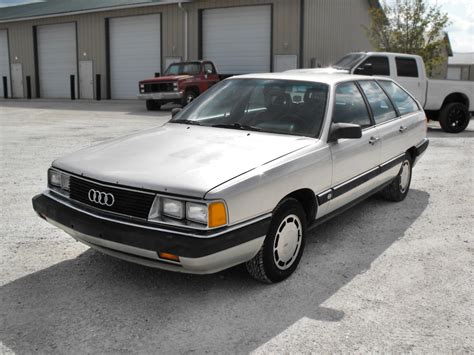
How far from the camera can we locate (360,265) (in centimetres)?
400

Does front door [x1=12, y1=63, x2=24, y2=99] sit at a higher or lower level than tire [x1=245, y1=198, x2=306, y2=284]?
higher

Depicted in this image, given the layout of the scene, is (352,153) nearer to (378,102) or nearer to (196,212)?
(378,102)

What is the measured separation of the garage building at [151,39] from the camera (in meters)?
21.7

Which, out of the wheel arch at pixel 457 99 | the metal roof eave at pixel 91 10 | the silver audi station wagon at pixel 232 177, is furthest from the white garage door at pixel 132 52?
the silver audi station wagon at pixel 232 177

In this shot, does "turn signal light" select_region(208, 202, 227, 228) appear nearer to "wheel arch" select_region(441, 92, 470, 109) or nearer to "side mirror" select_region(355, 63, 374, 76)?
"side mirror" select_region(355, 63, 374, 76)

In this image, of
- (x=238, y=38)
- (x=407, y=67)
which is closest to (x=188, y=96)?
(x=238, y=38)

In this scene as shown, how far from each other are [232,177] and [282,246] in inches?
29.7

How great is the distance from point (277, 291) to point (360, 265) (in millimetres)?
873

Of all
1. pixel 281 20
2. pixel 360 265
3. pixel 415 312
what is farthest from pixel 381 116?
pixel 281 20

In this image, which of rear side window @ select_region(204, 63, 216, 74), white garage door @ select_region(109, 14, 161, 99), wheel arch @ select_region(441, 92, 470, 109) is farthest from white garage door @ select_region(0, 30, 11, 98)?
wheel arch @ select_region(441, 92, 470, 109)

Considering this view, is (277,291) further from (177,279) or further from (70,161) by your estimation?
(70,161)

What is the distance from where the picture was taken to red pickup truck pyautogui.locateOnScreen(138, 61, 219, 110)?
1852cm

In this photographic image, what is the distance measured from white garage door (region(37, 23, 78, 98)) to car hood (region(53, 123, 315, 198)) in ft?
87.3

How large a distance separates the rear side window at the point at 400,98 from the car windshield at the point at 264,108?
1593 mm
